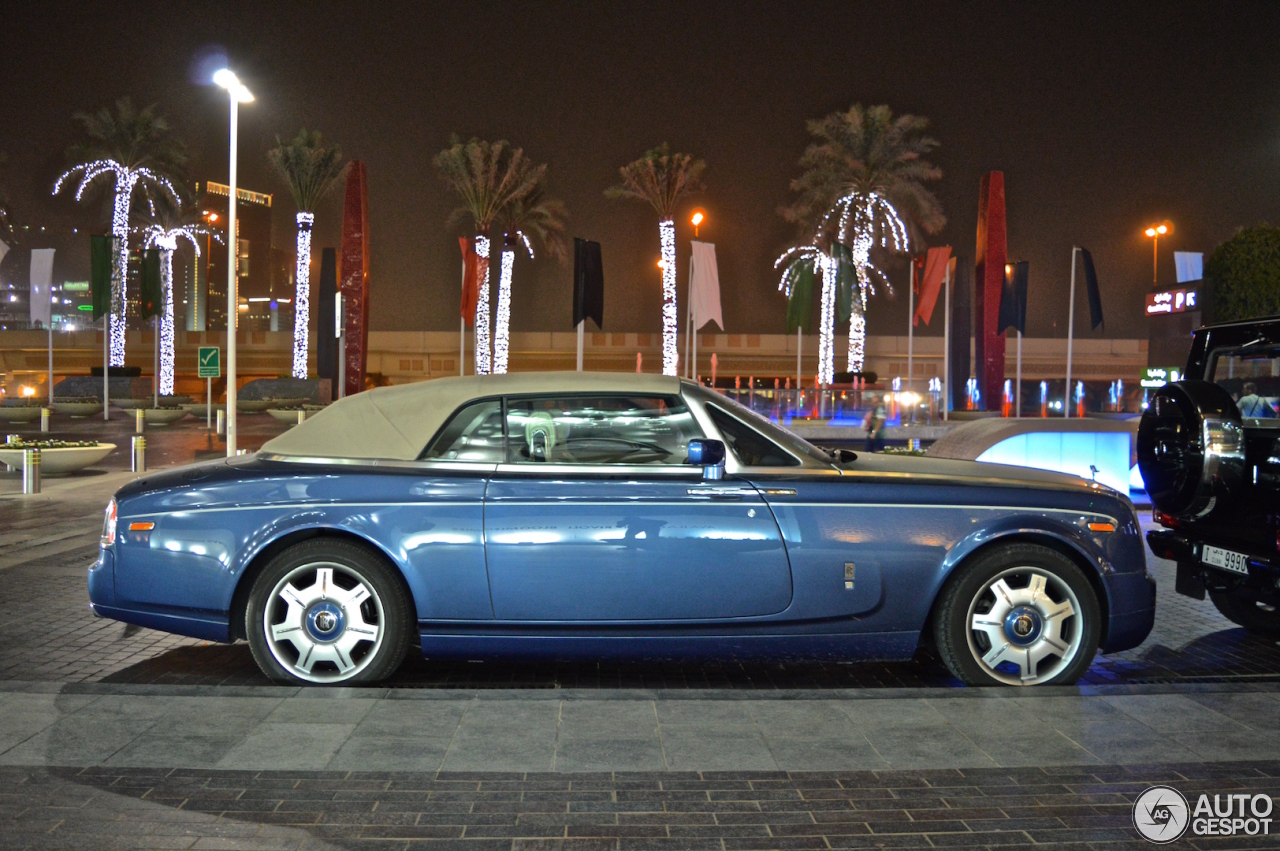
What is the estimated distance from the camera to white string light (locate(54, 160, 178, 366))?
5166cm

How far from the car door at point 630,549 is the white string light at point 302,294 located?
4618 centimetres

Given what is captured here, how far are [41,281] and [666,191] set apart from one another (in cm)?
2655

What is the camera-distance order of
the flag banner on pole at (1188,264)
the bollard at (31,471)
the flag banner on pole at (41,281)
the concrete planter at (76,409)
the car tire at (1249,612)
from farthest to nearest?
the flag banner on pole at (1188,264), the concrete planter at (76,409), the flag banner on pole at (41,281), the bollard at (31,471), the car tire at (1249,612)

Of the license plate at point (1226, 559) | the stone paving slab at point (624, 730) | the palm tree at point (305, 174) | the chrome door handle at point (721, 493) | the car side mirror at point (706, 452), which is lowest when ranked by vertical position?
the stone paving slab at point (624, 730)

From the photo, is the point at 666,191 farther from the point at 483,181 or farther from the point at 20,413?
the point at 20,413

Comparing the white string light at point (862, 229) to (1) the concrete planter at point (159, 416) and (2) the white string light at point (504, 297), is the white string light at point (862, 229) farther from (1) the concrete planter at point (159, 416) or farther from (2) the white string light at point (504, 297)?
(1) the concrete planter at point (159, 416)

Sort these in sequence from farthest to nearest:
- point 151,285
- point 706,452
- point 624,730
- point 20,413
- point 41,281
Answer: point 151,285 < point 41,281 < point 20,413 < point 706,452 < point 624,730

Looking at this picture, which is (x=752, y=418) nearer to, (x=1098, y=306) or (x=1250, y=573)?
(x=1250, y=573)

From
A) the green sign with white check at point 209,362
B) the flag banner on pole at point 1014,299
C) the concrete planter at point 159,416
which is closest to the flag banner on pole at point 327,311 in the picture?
the concrete planter at point 159,416

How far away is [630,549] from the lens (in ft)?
17.1

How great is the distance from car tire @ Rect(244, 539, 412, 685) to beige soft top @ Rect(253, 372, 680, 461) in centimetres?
55

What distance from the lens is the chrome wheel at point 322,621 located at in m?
5.35

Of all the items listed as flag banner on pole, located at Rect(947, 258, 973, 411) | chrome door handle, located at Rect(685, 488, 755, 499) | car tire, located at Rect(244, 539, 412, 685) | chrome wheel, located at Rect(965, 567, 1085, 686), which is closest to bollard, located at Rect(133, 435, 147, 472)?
car tire, located at Rect(244, 539, 412, 685)

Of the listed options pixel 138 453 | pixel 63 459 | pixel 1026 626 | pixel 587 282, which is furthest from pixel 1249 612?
pixel 587 282
